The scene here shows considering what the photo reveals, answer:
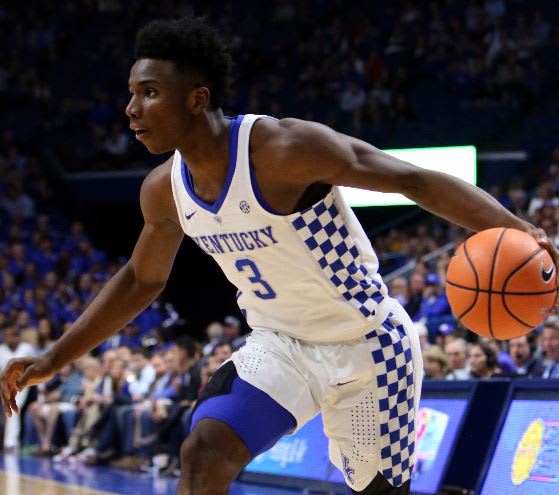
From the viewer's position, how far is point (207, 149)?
3678 mm

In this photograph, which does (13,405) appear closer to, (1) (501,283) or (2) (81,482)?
(1) (501,283)

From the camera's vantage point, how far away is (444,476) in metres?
7.27

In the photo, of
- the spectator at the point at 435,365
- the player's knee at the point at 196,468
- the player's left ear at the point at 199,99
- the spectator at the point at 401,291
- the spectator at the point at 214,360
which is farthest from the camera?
the spectator at the point at 401,291

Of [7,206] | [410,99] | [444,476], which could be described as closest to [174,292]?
[7,206]

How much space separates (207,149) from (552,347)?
4651 millimetres

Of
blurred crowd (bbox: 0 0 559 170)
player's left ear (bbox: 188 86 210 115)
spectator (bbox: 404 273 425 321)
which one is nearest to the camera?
player's left ear (bbox: 188 86 210 115)

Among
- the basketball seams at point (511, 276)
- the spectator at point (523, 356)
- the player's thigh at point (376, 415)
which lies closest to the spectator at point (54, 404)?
the spectator at point (523, 356)

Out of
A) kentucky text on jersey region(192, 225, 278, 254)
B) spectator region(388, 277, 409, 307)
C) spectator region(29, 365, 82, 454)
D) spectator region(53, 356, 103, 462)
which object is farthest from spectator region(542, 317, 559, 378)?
spectator region(29, 365, 82, 454)

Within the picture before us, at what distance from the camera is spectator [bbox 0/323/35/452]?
13.7m

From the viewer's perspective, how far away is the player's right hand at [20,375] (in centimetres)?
402

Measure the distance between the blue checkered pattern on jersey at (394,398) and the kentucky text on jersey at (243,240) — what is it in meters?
0.53

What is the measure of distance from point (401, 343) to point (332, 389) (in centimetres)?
32

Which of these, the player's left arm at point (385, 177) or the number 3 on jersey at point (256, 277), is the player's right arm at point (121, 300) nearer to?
the number 3 on jersey at point (256, 277)

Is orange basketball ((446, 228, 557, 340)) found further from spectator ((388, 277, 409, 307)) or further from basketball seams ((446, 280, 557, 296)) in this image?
spectator ((388, 277, 409, 307))
